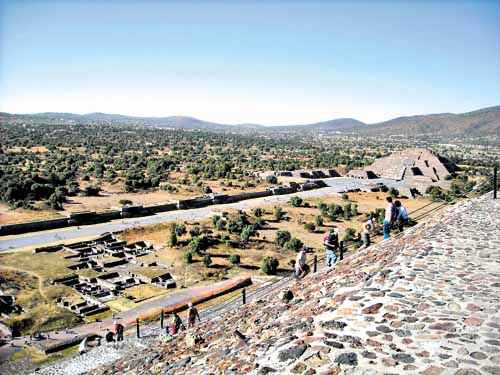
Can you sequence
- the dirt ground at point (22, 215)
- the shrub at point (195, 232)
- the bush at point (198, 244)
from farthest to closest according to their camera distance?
the dirt ground at point (22, 215)
the shrub at point (195, 232)
the bush at point (198, 244)

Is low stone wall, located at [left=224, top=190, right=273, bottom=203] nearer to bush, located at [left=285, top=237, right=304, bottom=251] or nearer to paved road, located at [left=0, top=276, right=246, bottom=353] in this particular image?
bush, located at [left=285, top=237, right=304, bottom=251]

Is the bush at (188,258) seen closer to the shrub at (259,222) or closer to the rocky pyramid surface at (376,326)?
the shrub at (259,222)

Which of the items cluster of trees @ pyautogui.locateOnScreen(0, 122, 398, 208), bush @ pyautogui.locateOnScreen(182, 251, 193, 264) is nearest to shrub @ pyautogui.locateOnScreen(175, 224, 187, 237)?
bush @ pyautogui.locateOnScreen(182, 251, 193, 264)

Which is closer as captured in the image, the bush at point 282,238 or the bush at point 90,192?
the bush at point 282,238

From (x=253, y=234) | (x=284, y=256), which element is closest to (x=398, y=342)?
(x=284, y=256)

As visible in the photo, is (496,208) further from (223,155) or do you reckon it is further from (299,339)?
(223,155)

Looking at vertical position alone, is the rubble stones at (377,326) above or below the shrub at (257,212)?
above

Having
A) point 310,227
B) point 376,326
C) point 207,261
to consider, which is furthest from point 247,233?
point 376,326

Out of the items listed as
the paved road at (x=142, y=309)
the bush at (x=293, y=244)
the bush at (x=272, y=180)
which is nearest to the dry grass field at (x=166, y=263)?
the bush at (x=293, y=244)

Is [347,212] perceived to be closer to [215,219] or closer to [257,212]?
[257,212]
